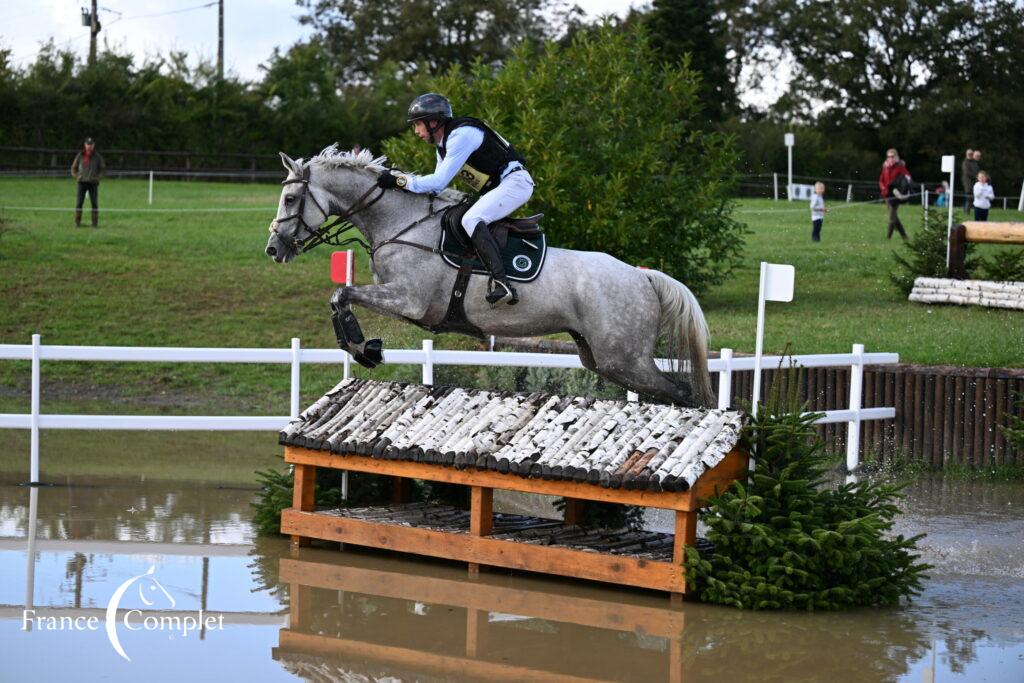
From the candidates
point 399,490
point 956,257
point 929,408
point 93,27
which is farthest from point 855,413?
point 93,27

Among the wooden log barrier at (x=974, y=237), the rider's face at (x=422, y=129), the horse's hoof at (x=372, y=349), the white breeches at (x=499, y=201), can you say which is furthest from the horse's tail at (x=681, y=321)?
the wooden log barrier at (x=974, y=237)

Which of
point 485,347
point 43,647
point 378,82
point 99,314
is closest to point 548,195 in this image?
point 485,347

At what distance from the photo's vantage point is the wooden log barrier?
16641 mm

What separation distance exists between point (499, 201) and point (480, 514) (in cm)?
174

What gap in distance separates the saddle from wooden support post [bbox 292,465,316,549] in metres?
1.67

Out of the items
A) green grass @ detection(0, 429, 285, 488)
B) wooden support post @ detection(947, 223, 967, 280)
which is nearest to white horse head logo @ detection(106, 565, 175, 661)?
green grass @ detection(0, 429, 285, 488)

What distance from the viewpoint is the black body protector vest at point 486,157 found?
7.20 metres

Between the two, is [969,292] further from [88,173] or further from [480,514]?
[88,173]

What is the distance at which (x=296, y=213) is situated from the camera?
731 centimetres

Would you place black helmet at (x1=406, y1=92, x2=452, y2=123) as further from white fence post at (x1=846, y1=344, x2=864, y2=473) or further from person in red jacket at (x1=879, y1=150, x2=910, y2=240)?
person in red jacket at (x1=879, y1=150, x2=910, y2=240)

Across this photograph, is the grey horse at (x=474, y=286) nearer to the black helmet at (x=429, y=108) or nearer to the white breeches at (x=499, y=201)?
the white breeches at (x=499, y=201)

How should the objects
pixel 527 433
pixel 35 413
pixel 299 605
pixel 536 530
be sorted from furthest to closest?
pixel 35 413 → pixel 536 530 → pixel 527 433 → pixel 299 605

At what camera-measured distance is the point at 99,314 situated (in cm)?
1659

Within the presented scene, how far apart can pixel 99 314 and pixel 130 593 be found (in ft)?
34.9
